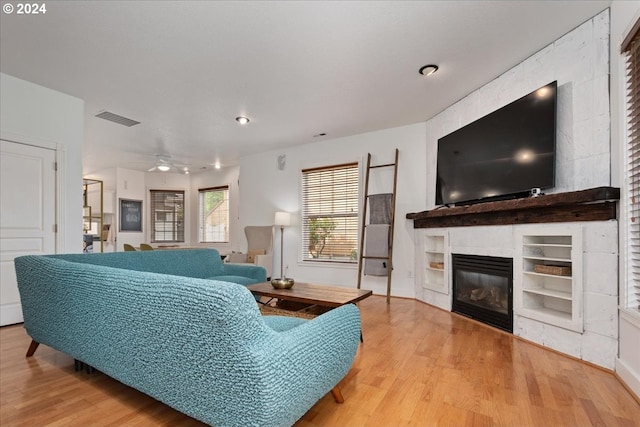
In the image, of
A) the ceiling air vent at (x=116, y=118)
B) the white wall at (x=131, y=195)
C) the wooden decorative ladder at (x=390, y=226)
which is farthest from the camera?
the white wall at (x=131, y=195)

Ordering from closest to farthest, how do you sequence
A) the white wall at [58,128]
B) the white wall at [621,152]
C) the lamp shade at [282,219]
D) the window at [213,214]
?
the white wall at [621,152]
the white wall at [58,128]
the lamp shade at [282,219]
the window at [213,214]

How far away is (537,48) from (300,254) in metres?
4.16

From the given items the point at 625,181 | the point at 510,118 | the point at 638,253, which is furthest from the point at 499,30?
the point at 638,253

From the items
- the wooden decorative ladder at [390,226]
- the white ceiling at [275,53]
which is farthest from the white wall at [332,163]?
the white ceiling at [275,53]

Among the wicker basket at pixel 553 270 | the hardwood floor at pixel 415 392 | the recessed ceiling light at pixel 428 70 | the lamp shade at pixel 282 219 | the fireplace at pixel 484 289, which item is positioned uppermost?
the recessed ceiling light at pixel 428 70

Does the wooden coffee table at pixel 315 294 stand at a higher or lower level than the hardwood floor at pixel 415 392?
higher

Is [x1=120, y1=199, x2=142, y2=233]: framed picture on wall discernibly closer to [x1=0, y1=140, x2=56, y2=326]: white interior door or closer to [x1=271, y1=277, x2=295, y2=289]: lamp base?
[x1=0, y1=140, x2=56, y2=326]: white interior door

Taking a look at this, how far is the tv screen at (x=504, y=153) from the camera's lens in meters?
2.47

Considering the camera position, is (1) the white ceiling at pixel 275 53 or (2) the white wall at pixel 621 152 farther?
(1) the white ceiling at pixel 275 53

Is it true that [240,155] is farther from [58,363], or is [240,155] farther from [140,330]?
[140,330]

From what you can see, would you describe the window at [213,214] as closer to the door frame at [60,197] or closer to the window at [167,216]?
the window at [167,216]

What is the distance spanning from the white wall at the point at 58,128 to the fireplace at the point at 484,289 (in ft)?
14.2

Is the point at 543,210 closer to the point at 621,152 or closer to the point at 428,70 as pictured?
the point at 621,152

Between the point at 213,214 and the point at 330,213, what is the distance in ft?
11.9
